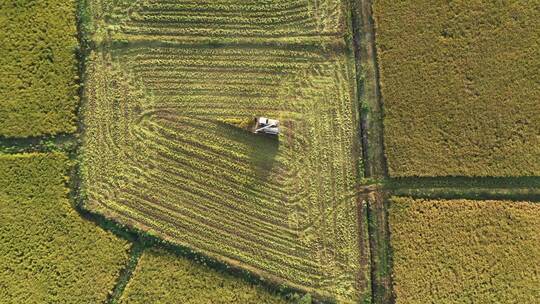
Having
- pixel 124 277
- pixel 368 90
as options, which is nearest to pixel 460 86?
pixel 368 90

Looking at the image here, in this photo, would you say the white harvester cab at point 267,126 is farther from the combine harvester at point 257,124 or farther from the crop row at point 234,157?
the crop row at point 234,157

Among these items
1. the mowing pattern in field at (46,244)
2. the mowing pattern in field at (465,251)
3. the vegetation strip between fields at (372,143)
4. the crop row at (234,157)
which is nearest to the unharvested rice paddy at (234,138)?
the crop row at (234,157)

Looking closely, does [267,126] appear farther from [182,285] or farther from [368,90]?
[182,285]

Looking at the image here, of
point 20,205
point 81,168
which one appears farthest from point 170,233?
point 20,205

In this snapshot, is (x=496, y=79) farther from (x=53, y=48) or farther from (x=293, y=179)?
(x=53, y=48)

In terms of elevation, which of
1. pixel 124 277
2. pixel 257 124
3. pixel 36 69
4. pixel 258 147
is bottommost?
pixel 124 277

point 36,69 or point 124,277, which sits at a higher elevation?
point 36,69

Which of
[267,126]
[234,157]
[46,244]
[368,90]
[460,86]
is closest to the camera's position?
[46,244]
